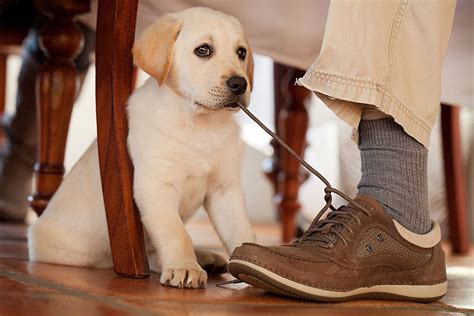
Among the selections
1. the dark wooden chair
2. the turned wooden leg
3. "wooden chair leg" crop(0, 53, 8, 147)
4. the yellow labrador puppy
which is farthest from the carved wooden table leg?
"wooden chair leg" crop(0, 53, 8, 147)

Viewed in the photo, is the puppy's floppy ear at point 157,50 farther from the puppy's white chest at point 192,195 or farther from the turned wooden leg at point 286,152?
the turned wooden leg at point 286,152

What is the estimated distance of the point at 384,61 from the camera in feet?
3.75

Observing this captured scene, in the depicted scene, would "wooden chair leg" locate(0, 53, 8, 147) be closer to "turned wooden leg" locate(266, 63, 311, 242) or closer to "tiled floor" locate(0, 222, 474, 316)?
"turned wooden leg" locate(266, 63, 311, 242)

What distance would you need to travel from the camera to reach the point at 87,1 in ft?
5.58

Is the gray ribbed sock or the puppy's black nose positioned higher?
the puppy's black nose

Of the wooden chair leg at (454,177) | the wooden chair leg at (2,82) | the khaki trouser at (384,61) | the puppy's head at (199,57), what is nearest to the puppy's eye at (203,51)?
the puppy's head at (199,57)

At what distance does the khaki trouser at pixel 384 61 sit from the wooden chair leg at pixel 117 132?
1.00ft

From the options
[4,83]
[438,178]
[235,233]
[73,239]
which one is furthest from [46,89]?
[438,178]

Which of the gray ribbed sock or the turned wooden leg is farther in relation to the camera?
the turned wooden leg

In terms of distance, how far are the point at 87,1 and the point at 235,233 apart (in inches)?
25.0

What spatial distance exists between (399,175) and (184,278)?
34cm

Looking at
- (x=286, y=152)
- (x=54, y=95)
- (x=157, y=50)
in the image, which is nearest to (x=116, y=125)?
(x=157, y=50)

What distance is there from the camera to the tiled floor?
97 centimetres

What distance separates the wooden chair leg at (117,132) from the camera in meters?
1.27
